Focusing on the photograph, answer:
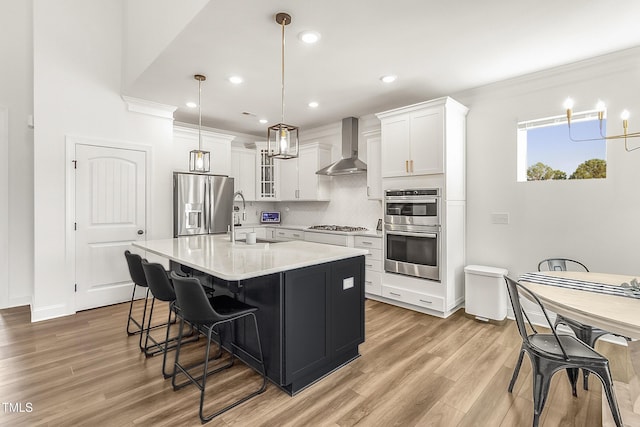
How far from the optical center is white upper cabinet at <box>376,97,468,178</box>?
359 cm

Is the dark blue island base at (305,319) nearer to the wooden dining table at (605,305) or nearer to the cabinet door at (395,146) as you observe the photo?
the wooden dining table at (605,305)

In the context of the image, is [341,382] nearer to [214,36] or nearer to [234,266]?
[234,266]

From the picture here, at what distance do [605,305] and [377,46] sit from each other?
249 centimetres

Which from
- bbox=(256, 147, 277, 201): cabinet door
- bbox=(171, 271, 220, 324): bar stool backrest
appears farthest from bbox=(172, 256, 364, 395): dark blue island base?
bbox=(256, 147, 277, 201): cabinet door

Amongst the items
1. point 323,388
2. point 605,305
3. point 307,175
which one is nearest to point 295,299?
point 323,388

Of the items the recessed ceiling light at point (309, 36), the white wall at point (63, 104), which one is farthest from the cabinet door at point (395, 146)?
the white wall at point (63, 104)

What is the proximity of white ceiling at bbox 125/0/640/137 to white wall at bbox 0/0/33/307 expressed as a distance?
1.51 meters

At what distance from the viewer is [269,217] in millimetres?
6316

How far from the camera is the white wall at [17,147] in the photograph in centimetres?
388

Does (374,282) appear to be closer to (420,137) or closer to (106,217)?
(420,137)

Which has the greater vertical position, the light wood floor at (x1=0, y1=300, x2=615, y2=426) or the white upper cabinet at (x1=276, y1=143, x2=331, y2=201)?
the white upper cabinet at (x1=276, y1=143, x2=331, y2=201)

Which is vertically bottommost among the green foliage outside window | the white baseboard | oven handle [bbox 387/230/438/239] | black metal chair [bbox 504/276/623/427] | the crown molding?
the white baseboard

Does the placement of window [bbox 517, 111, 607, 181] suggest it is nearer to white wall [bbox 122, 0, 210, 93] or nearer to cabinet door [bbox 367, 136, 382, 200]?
cabinet door [bbox 367, 136, 382, 200]

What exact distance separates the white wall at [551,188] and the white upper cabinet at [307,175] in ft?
7.79
